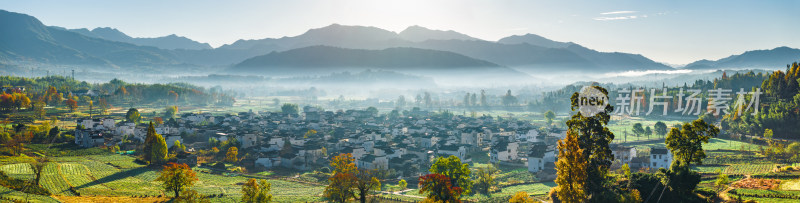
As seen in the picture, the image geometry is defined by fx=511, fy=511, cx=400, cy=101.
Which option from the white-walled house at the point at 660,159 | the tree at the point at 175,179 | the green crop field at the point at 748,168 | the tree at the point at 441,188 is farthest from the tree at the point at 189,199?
the green crop field at the point at 748,168

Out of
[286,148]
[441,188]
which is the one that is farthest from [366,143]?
[441,188]

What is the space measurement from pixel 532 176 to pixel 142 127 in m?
48.2

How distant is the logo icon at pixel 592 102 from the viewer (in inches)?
940

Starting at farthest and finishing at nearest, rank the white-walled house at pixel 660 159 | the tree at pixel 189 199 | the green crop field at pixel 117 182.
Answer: the white-walled house at pixel 660 159, the green crop field at pixel 117 182, the tree at pixel 189 199

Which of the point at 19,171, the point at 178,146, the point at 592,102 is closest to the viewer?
the point at 592,102

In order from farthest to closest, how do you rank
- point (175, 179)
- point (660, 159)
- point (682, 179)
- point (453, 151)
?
point (453, 151) < point (660, 159) < point (175, 179) < point (682, 179)

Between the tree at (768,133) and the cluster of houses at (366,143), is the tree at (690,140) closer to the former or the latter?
the cluster of houses at (366,143)

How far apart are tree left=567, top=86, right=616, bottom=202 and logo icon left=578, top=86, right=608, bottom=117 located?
14 cm

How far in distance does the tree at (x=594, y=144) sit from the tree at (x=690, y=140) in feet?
16.6

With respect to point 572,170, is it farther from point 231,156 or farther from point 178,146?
point 178,146

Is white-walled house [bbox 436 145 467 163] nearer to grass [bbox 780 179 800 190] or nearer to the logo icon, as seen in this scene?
grass [bbox 780 179 800 190]

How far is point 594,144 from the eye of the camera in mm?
23719

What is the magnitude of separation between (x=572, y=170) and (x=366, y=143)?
3961 cm

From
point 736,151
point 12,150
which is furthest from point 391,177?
point 736,151
